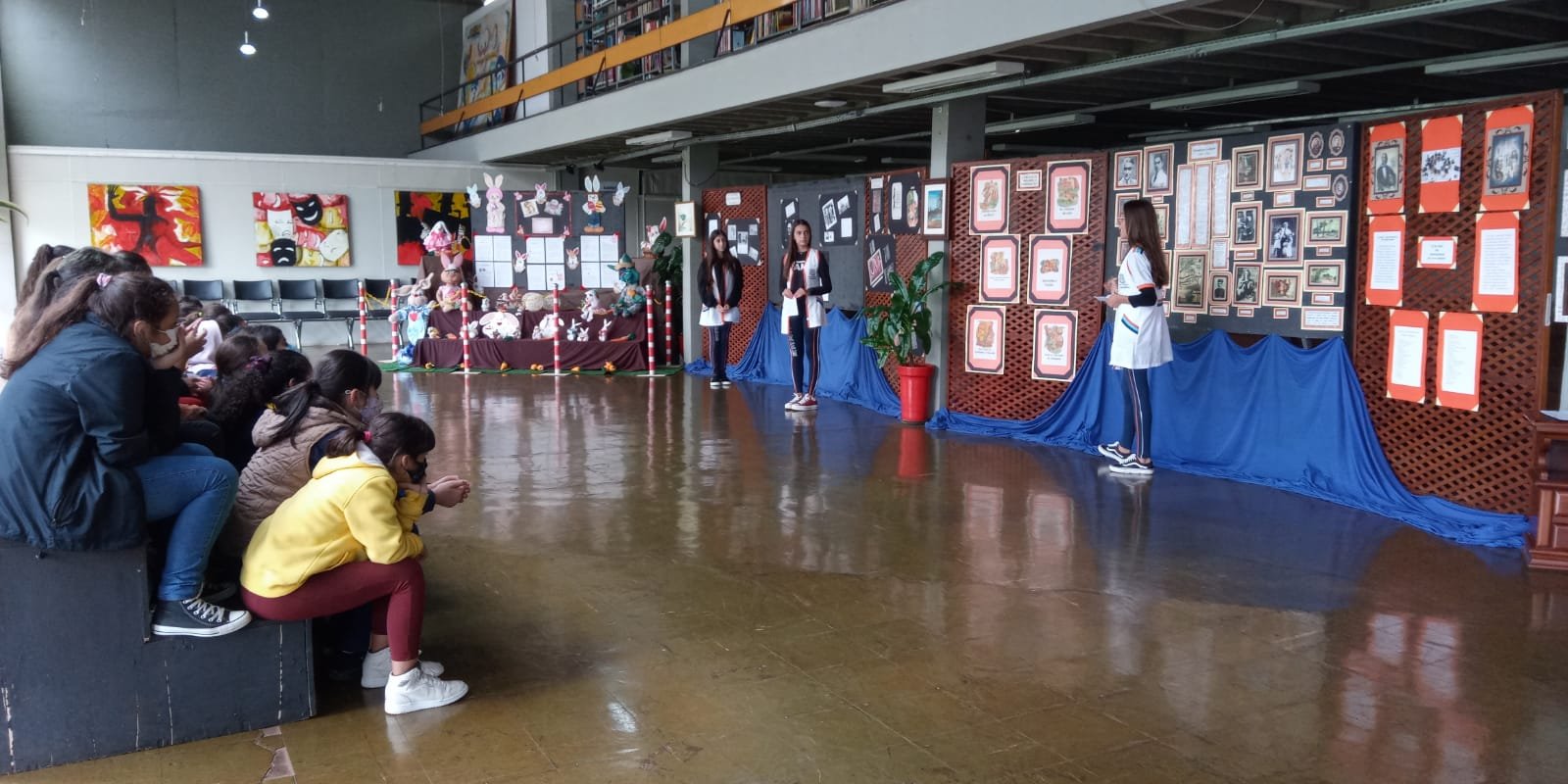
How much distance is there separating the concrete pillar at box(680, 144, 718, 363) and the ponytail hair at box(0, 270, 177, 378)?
9924 millimetres

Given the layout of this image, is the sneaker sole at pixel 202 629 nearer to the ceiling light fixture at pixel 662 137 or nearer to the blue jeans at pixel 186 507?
the blue jeans at pixel 186 507

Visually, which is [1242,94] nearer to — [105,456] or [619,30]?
[105,456]

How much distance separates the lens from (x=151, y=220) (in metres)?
15.3

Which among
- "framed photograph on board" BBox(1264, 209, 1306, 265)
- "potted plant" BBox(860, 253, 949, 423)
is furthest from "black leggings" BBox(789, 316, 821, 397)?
"framed photograph on board" BBox(1264, 209, 1306, 265)

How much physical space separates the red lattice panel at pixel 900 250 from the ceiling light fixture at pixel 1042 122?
1796mm

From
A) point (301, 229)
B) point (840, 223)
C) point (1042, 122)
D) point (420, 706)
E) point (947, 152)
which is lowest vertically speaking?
point (420, 706)

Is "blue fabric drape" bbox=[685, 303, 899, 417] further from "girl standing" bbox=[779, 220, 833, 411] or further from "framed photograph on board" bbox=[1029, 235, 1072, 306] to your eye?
"framed photograph on board" bbox=[1029, 235, 1072, 306]

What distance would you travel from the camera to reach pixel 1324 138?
249 inches

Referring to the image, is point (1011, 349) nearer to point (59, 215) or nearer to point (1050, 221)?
point (1050, 221)

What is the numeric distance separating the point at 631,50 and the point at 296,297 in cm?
678

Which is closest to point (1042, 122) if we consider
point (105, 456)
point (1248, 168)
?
point (1248, 168)

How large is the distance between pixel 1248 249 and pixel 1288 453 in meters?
1.24

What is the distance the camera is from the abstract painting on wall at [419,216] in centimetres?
1678

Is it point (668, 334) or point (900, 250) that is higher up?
point (900, 250)
